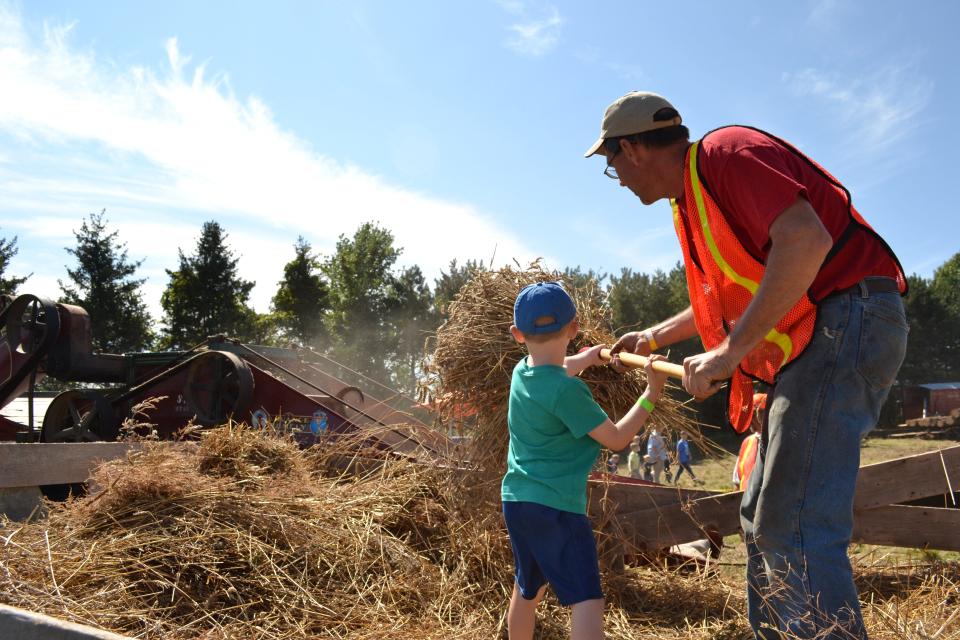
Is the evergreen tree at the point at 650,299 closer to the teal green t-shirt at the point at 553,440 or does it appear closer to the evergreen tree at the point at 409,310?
the evergreen tree at the point at 409,310

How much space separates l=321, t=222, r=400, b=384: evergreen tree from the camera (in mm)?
38031

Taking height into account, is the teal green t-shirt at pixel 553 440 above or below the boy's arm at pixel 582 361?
below

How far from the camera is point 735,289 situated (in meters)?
2.51

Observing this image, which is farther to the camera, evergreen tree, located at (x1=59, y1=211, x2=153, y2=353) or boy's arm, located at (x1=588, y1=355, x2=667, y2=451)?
evergreen tree, located at (x1=59, y1=211, x2=153, y2=353)

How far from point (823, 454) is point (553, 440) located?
0.90m

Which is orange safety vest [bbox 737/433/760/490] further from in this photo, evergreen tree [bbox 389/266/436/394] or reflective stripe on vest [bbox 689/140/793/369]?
evergreen tree [bbox 389/266/436/394]

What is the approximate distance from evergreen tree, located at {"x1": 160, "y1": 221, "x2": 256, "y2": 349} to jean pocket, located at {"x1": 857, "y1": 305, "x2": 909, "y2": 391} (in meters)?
33.9

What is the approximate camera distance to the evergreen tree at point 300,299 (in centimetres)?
3684

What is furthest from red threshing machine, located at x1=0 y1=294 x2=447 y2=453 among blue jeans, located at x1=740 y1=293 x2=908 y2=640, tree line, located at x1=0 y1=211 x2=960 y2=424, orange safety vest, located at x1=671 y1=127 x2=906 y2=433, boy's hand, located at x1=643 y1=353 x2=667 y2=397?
tree line, located at x1=0 y1=211 x2=960 y2=424

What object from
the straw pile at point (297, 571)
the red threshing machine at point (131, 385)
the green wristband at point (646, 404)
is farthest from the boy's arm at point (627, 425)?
the red threshing machine at point (131, 385)

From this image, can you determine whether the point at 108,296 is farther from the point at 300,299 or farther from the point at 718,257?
the point at 718,257

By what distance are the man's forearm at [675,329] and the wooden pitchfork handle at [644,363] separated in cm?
18

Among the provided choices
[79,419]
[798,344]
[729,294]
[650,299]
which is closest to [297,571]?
[729,294]

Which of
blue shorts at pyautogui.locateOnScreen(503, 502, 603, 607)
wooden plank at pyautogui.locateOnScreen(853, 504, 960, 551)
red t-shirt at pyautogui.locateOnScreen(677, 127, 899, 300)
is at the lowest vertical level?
wooden plank at pyautogui.locateOnScreen(853, 504, 960, 551)
